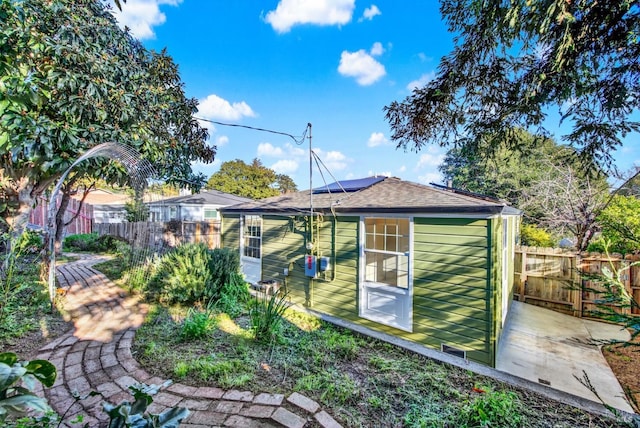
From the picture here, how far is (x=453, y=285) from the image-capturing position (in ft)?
14.4

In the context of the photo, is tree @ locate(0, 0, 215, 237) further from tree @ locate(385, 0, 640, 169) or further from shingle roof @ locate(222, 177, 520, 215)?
tree @ locate(385, 0, 640, 169)

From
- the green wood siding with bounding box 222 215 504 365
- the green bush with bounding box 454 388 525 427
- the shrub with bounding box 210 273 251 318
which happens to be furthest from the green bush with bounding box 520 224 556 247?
the shrub with bounding box 210 273 251 318

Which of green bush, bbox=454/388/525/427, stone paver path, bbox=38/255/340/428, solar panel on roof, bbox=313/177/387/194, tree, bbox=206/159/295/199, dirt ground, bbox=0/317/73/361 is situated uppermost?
tree, bbox=206/159/295/199

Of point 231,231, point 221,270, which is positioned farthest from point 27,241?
point 231,231

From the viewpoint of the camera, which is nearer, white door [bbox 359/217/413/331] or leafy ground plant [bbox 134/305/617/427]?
leafy ground plant [bbox 134/305/617/427]

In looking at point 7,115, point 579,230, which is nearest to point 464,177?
point 579,230

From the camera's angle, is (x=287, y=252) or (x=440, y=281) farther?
(x=287, y=252)

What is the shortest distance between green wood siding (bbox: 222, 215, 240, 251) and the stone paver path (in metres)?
4.11

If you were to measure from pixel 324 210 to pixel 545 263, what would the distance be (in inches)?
216

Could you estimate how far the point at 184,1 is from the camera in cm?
635

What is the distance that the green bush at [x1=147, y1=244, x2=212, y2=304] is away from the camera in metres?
5.16

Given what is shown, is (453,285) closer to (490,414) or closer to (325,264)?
(490,414)

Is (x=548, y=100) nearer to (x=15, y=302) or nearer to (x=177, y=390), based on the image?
(x=177, y=390)

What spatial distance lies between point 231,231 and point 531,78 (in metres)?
7.42
